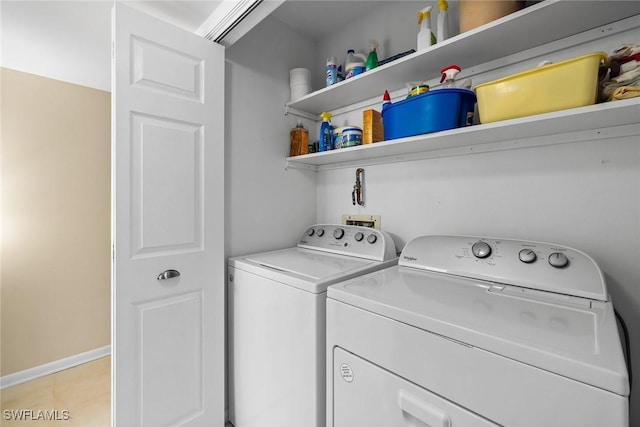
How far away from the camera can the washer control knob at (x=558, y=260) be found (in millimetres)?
986

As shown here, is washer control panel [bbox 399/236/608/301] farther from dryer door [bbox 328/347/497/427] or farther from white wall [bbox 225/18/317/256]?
white wall [bbox 225/18/317/256]

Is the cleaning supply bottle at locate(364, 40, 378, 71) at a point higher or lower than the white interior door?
higher

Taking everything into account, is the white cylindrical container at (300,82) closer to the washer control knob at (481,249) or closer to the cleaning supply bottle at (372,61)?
the cleaning supply bottle at (372,61)

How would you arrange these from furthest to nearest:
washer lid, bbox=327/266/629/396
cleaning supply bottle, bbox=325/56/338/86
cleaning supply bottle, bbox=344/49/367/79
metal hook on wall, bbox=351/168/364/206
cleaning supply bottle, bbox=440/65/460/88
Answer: metal hook on wall, bbox=351/168/364/206 → cleaning supply bottle, bbox=325/56/338/86 → cleaning supply bottle, bbox=344/49/367/79 → cleaning supply bottle, bbox=440/65/460/88 → washer lid, bbox=327/266/629/396

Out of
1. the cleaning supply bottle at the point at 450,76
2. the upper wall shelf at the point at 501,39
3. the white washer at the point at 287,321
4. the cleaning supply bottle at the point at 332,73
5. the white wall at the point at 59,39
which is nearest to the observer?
the upper wall shelf at the point at 501,39

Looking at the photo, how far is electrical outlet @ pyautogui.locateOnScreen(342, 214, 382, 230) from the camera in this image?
5.81ft

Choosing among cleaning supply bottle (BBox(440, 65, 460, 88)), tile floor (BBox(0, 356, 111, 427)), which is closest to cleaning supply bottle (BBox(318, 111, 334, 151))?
cleaning supply bottle (BBox(440, 65, 460, 88))

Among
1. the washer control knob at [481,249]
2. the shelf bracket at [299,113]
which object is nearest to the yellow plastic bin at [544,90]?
the washer control knob at [481,249]

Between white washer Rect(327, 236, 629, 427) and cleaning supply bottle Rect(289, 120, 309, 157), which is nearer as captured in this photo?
white washer Rect(327, 236, 629, 427)

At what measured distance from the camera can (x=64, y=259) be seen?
2.32 meters

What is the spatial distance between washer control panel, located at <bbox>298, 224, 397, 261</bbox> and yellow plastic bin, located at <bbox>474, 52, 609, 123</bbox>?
77 centimetres

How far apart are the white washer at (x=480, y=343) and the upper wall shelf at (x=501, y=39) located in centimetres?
85

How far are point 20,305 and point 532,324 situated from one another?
3.25 meters

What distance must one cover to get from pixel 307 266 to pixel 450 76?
3.62 feet
